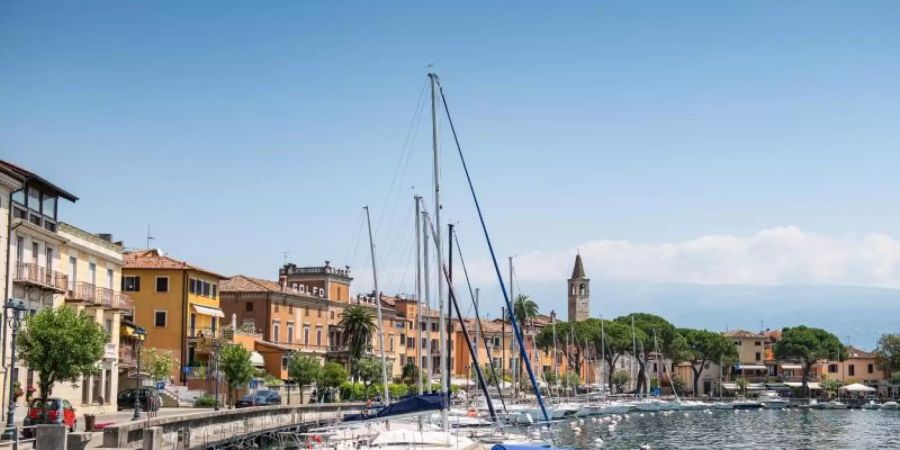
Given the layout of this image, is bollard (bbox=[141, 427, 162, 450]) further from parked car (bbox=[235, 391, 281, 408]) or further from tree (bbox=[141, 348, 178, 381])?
parked car (bbox=[235, 391, 281, 408])

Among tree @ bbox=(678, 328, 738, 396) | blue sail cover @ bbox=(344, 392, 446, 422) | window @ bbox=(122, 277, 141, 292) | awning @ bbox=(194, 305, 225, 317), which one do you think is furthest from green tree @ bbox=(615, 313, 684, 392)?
blue sail cover @ bbox=(344, 392, 446, 422)

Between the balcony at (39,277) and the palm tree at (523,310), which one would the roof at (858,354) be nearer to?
the palm tree at (523,310)

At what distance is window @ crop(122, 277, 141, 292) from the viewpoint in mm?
82250

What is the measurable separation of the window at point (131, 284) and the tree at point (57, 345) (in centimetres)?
3429

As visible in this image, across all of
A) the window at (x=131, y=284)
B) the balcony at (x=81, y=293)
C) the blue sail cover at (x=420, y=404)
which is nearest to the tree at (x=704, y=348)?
the window at (x=131, y=284)

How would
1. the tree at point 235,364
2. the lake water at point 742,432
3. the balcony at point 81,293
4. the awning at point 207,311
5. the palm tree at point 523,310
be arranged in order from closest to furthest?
the balcony at point 81,293
the tree at point 235,364
the lake water at point 742,432
the awning at point 207,311
the palm tree at point 523,310

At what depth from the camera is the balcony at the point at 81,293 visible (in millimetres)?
57000

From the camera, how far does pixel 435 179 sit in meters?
49.5

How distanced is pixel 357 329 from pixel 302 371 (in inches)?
612

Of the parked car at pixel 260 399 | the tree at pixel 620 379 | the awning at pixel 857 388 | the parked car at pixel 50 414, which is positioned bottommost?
the awning at pixel 857 388

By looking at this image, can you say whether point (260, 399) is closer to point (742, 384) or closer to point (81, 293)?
point (81, 293)

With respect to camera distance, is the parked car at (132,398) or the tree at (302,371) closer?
the parked car at (132,398)

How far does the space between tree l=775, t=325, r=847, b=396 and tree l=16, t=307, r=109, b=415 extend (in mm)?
145465

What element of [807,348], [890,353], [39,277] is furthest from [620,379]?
[39,277]
